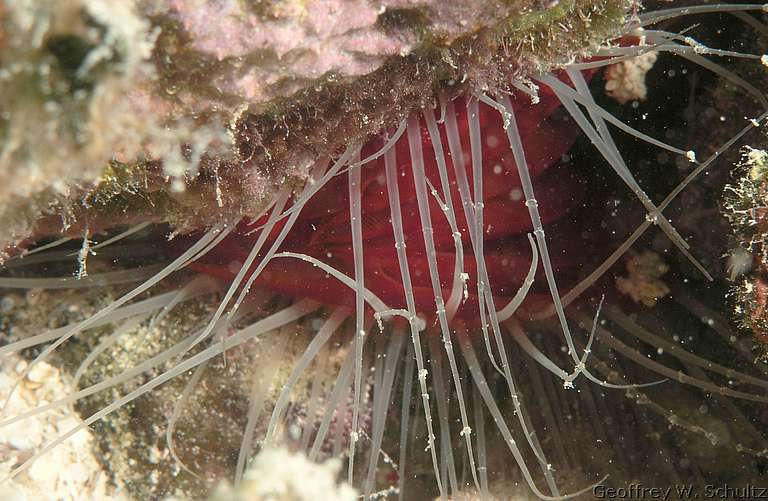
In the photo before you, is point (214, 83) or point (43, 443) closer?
point (214, 83)

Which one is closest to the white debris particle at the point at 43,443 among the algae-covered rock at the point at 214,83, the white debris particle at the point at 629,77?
the algae-covered rock at the point at 214,83

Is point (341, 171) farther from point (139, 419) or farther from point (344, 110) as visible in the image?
point (139, 419)

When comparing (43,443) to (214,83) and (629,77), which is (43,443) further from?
(629,77)

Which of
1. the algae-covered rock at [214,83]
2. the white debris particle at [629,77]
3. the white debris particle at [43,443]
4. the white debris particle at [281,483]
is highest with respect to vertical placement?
the white debris particle at [629,77]

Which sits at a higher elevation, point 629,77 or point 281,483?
point 629,77

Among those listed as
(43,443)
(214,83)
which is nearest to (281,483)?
(214,83)

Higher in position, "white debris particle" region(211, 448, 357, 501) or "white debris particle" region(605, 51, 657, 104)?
"white debris particle" region(605, 51, 657, 104)

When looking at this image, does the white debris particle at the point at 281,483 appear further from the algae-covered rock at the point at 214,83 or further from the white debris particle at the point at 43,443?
the white debris particle at the point at 43,443

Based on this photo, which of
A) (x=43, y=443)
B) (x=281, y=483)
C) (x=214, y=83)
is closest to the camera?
(x=281, y=483)

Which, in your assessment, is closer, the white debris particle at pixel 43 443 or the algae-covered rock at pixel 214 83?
the algae-covered rock at pixel 214 83

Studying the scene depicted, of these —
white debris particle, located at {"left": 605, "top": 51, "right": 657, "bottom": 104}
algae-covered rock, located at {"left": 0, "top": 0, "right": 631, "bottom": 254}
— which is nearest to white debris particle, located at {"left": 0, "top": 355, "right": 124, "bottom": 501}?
algae-covered rock, located at {"left": 0, "top": 0, "right": 631, "bottom": 254}

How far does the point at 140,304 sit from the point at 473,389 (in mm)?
1804

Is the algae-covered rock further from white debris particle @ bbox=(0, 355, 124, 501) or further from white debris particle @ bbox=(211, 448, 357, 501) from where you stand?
white debris particle @ bbox=(0, 355, 124, 501)

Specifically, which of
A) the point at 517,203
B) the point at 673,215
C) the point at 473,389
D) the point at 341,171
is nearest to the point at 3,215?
the point at 341,171
